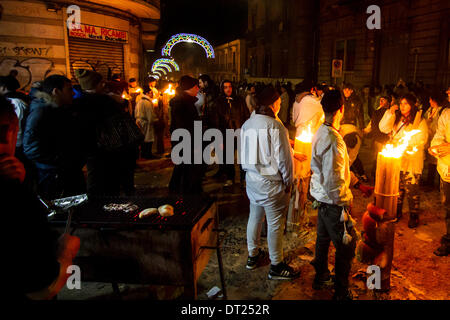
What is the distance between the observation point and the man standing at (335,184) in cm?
312

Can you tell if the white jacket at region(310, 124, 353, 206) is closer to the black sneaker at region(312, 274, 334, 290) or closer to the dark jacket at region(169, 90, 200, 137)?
the black sneaker at region(312, 274, 334, 290)

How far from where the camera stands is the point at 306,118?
19.2 feet

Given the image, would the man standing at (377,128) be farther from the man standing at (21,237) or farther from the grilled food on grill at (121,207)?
the man standing at (21,237)

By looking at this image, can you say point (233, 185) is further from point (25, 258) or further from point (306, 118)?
point (25, 258)

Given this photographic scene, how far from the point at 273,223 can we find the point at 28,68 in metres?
10.1

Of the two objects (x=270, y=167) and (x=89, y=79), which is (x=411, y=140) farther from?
(x=89, y=79)

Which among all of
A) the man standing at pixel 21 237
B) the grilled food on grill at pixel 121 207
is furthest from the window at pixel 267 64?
the man standing at pixel 21 237

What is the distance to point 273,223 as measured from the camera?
3773 millimetres

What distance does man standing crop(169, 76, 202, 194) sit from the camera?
552cm

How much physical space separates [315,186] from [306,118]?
9.06 ft

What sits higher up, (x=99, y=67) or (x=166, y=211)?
(x=99, y=67)

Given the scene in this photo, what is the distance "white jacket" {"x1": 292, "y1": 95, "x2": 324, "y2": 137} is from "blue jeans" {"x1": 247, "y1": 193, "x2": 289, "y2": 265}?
7.40 ft

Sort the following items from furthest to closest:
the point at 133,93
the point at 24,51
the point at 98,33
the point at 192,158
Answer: the point at 98,33, the point at 133,93, the point at 24,51, the point at 192,158

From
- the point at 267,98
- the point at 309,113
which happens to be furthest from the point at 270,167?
the point at 309,113
